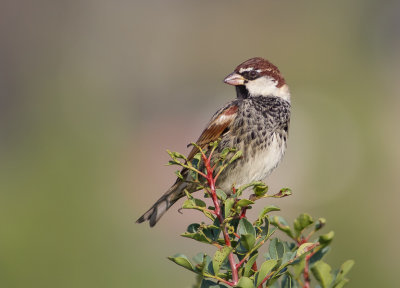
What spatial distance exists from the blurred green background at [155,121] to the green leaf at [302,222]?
326cm

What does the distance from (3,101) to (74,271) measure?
12959 mm

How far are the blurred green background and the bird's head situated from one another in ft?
7.34

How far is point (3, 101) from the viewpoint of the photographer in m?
16.8

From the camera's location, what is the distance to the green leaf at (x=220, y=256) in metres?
1.26

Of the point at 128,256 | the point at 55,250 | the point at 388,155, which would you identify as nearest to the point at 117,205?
the point at 128,256

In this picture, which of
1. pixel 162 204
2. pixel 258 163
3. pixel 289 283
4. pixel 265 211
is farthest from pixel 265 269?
pixel 162 204

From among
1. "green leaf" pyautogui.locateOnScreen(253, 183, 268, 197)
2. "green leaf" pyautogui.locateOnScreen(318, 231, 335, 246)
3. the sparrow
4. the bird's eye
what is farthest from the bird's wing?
"green leaf" pyautogui.locateOnScreen(318, 231, 335, 246)

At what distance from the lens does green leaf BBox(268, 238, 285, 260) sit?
131 centimetres

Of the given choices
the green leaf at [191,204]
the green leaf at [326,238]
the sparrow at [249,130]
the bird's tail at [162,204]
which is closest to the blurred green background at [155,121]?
the bird's tail at [162,204]

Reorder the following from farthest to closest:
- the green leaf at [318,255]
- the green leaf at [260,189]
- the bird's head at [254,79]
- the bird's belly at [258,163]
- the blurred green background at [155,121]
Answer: the blurred green background at [155,121] → the bird's head at [254,79] → the bird's belly at [258,163] → the green leaf at [260,189] → the green leaf at [318,255]

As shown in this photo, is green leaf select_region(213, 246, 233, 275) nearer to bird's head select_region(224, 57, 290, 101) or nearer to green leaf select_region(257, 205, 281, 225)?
green leaf select_region(257, 205, 281, 225)

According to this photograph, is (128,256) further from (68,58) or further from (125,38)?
(125,38)

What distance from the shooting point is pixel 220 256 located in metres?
1.27

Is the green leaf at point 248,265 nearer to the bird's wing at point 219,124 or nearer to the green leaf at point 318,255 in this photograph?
the green leaf at point 318,255
